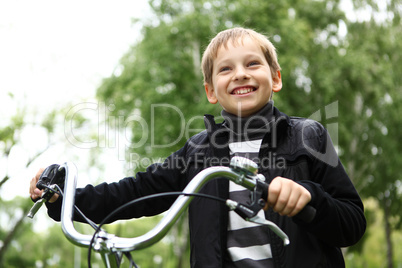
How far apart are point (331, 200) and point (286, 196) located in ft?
1.08

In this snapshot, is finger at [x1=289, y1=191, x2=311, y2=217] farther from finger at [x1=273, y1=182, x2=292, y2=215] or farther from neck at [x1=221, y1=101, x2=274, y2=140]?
neck at [x1=221, y1=101, x2=274, y2=140]

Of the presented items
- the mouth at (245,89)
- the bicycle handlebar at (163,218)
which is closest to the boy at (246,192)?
the mouth at (245,89)

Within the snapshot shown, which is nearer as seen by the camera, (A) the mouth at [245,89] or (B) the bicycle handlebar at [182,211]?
(B) the bicycle handlebar at [182,211]

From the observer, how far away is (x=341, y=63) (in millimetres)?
16969

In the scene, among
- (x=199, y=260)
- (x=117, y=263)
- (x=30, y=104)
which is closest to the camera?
(x=117, y=263)

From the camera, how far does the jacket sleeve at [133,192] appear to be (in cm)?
225

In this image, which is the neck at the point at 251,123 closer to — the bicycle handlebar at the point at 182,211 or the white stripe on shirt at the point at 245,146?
the white stripe on shirt at the point at 245,146

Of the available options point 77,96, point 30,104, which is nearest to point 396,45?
point 77,96

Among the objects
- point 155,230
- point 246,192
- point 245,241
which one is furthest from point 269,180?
point 155,230

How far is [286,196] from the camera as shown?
154cm

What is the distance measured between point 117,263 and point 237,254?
0.70 meters

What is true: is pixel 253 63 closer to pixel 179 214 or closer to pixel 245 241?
pixel 245 241

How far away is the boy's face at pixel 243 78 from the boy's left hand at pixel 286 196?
86cm

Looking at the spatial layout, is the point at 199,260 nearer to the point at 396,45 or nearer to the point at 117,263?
the point at 117,263
